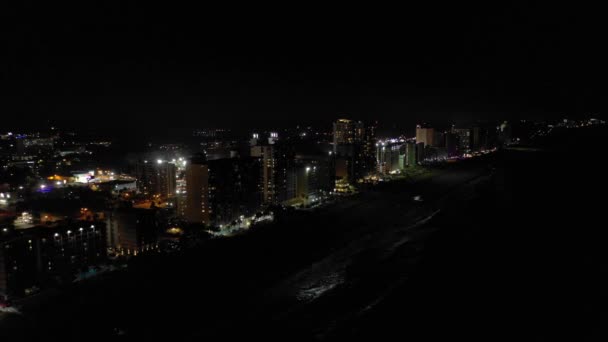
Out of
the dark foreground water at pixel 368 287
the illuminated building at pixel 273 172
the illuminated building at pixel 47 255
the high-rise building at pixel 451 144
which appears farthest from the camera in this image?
the high-rise building at pixel 451 144

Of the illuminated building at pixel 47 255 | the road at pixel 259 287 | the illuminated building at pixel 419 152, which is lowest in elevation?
the road at pixel 259 287

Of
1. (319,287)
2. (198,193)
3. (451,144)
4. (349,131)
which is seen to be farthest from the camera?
(451,144)

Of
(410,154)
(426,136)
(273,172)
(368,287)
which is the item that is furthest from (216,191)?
(426,136)

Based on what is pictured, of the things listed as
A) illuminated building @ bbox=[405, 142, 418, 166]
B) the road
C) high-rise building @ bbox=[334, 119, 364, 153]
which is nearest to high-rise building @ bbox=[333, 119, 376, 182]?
high-rise building @ bbox=[334, 119, 364, 153]

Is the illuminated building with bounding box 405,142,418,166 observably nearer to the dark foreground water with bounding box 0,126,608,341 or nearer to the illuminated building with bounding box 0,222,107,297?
the dark foreground water with bounding box 0,126,608,341

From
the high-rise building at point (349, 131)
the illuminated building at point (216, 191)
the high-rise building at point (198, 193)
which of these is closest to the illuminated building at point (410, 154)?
the high-rise building at point (349, 131)

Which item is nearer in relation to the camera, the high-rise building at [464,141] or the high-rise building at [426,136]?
the high-rise building at [426,136]

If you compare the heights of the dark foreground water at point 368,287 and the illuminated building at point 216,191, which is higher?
the illuminated building at point 216,191

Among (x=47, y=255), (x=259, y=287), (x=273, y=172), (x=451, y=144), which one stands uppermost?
(x=451, y=144)

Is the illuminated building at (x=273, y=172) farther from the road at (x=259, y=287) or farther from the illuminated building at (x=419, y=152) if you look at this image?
the illuminated building at (x=419, y=152)

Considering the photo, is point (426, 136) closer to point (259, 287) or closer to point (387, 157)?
point (387, 157)
